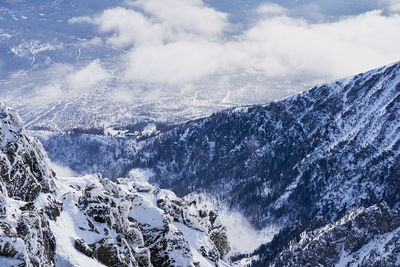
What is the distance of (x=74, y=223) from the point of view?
96.4 m

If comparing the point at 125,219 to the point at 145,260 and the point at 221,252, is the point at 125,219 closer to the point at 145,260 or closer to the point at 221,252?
the point at 145,260

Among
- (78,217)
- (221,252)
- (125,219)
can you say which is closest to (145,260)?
(125,219)

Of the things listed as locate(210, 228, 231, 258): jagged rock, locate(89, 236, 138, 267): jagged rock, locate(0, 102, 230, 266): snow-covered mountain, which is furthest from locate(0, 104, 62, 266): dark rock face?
locate(210, 228, 231, 258): jagged rock

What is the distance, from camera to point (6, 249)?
2613 inches

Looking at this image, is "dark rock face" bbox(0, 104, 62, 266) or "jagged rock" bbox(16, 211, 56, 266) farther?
"jagged rock" bbox(16, 211, 56, 266)

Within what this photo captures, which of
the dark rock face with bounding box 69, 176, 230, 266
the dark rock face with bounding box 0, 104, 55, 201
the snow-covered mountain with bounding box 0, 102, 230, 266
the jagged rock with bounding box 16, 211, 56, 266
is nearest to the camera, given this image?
the jagged rock with bounding box 16, 211, 56, 266

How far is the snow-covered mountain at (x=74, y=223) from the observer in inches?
2982

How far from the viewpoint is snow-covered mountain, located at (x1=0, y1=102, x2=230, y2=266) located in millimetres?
75750

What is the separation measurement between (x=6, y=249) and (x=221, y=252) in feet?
313

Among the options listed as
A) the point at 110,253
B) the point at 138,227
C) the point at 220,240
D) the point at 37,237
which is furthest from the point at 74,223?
the point at 220,240

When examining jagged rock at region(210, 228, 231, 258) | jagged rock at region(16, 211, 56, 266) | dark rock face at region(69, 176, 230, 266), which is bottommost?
jagged rock at region(210, 228, 231, 258)

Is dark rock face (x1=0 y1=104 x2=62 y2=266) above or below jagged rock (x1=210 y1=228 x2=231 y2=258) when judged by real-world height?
above

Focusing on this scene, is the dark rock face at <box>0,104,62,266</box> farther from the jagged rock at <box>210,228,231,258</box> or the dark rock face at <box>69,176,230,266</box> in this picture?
the jagged rock at <box>210,228,231,258</box>

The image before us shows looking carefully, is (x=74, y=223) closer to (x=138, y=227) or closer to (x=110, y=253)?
(x=110, y=253)
